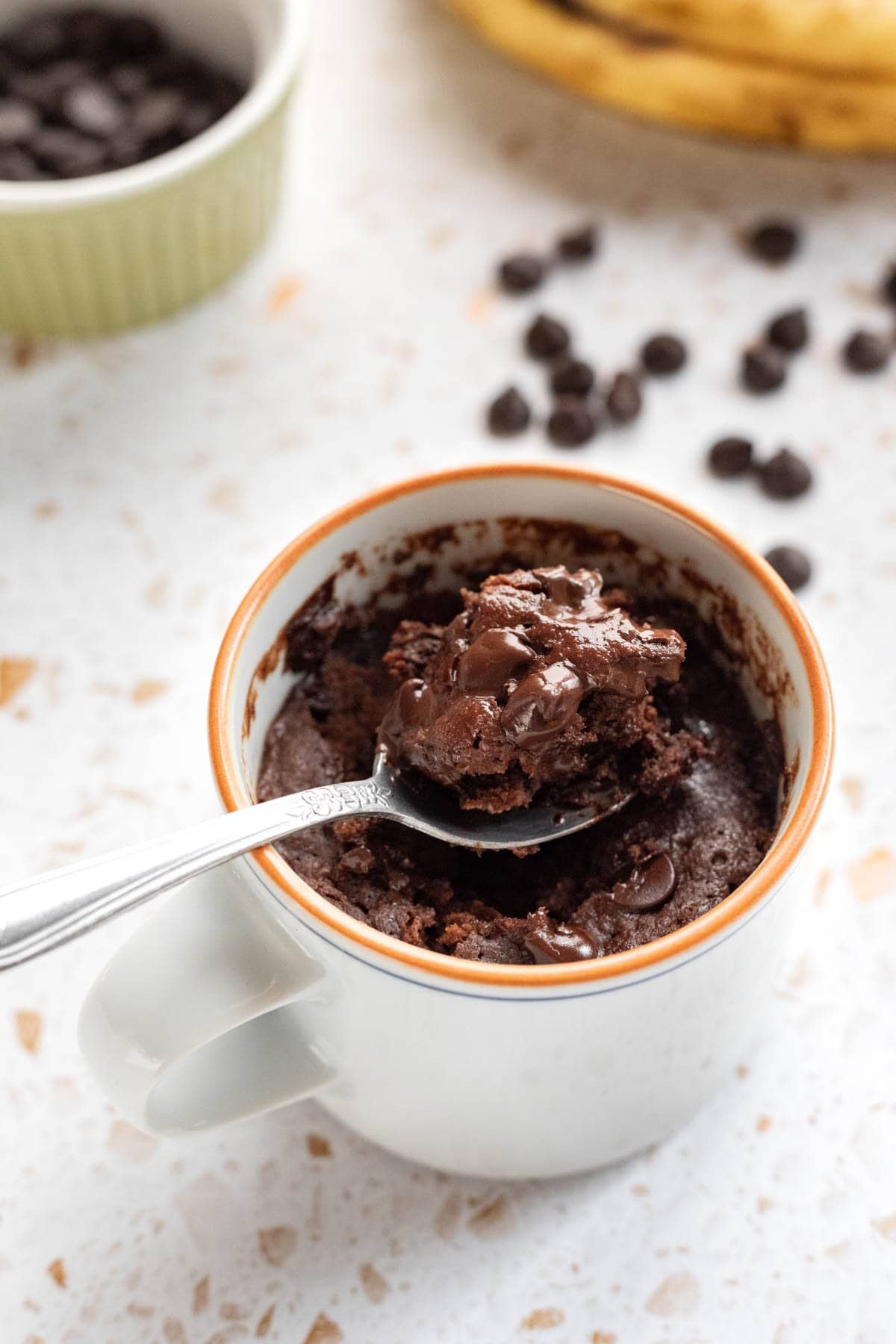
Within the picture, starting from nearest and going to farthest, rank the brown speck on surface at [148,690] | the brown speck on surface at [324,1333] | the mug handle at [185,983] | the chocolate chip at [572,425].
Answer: the mug handle at [185,983], the brown speck on surface at [324,1333], the brown speck on surface at [148,690], the chocolate chip at [572,425]

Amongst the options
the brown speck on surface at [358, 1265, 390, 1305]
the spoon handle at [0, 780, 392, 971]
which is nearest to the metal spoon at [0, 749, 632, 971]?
the spoon handle at [0, 780, 392, 971]

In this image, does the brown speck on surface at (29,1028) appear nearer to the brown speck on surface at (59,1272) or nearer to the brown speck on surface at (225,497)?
the brown speck on surface at (59,1272)

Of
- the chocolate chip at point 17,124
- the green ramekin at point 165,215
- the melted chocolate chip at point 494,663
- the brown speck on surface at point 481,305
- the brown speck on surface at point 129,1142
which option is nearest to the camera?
the melted chocolate chip at point 494,663

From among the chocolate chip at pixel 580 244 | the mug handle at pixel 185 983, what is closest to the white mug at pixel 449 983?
the mug handle at pixel 185 983

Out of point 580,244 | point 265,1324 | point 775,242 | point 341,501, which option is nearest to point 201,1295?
point 265,1324

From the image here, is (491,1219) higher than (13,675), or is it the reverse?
(491,1219)

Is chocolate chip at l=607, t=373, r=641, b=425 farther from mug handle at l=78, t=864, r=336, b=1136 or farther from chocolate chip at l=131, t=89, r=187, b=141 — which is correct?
mug handle at l=78, t=864, r=336, b=1136

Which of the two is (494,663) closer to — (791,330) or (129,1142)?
(129,1142)
